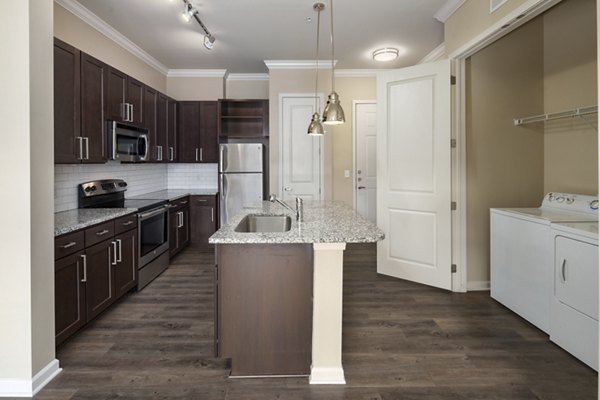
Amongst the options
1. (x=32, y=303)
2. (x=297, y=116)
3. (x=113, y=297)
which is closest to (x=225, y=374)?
(x=32, y=303)

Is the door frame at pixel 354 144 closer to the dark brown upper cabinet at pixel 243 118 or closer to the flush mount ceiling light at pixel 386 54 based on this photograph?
the flush mount ceiling light at pixel 386 54

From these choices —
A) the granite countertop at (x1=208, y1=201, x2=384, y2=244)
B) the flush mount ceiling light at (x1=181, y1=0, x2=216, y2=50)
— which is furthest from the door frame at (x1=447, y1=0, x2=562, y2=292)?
the flush mount ceiling light at (x1=181, y1=0, x2=216, y2=50)

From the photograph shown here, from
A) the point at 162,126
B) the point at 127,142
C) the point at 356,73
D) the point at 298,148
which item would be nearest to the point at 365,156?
the point at 298,148

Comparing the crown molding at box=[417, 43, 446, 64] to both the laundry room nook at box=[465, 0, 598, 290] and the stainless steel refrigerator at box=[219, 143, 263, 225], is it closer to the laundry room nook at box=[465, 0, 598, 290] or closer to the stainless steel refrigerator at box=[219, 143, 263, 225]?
the laundry room nook at box=[465, 0, 598, 290]

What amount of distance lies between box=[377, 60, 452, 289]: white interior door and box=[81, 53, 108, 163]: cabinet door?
2788 millimetres

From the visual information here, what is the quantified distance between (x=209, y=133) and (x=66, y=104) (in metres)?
2.85

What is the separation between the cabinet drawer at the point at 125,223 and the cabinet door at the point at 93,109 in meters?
0.57

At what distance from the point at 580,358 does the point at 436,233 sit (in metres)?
1.57

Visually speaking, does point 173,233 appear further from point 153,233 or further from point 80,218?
point 80,218

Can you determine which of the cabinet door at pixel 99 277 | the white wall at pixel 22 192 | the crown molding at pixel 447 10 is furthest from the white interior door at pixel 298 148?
the white wall at pixel 22 192

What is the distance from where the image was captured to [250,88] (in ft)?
19.9

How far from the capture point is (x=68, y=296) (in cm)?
246

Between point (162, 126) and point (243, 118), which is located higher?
point (243, 118)

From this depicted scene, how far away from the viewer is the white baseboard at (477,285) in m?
3.62
